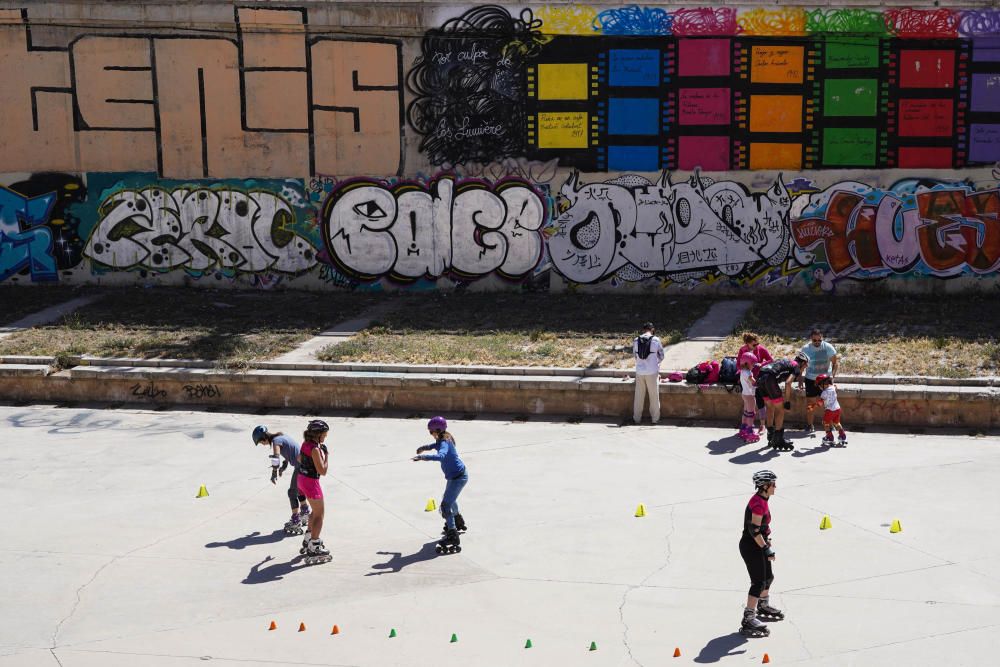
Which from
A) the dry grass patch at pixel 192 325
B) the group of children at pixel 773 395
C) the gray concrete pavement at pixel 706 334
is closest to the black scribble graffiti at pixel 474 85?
the dry grass patch at pixel 192 325

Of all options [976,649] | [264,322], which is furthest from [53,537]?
[264,322]

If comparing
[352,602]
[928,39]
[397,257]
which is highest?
[928,39]

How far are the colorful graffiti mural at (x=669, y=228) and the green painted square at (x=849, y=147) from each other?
3.70ft

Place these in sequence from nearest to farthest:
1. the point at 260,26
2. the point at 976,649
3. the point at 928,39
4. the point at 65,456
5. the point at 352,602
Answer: the point at 976,649, the point at 352,602, the point at 65,456, the point at 928,39, the point at 260,26

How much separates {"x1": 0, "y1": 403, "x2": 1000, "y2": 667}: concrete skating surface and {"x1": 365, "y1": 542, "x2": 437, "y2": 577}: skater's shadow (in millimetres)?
28

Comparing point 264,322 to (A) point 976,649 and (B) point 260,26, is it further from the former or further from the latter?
(A) point 976,649

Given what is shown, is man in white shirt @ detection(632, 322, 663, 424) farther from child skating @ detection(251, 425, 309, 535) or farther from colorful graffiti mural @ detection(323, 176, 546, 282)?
colorful graffiti mural @ detection(323, 176, 546, 282)

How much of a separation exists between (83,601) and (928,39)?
756 inches

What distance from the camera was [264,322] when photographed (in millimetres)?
21953

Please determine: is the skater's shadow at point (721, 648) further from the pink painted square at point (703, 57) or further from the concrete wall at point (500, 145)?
the pink painted square at point (703, 57)

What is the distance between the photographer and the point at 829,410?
15.1m

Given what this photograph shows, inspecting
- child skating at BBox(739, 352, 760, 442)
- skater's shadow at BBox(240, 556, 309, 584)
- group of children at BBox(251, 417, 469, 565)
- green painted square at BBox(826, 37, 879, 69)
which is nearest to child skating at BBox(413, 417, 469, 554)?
group of children at BBox(251, 417, 469, 565)

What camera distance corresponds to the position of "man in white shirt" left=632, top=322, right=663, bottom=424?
53.4 ft

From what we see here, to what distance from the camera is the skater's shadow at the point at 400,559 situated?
11.0 m
